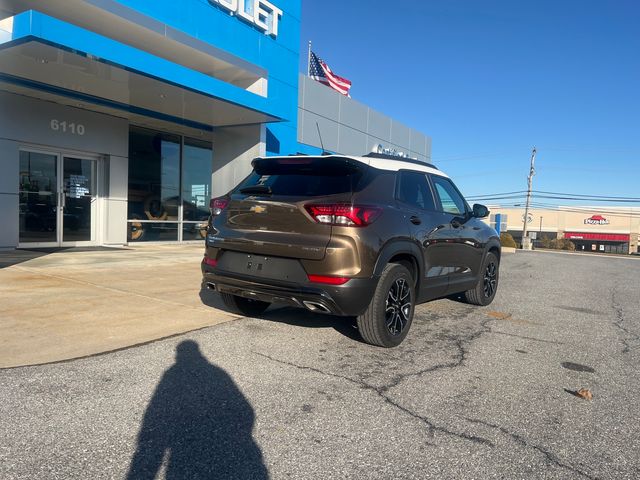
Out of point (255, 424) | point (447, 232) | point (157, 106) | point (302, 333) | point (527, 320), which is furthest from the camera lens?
point (157, 106)

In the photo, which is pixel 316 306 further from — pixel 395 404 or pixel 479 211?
pixel 479 211

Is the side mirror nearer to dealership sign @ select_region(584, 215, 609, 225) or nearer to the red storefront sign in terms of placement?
the red storefront sign

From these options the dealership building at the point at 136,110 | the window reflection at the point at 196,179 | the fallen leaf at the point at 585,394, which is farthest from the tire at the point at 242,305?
the window reflection at the point at 196,179

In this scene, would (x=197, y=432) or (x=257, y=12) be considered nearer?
(x=197, y=432)

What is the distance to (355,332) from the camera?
5.09 metres

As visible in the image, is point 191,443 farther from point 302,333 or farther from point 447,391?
point 302,333

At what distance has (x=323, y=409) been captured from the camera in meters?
3.16

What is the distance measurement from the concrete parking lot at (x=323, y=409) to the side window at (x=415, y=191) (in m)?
1.45

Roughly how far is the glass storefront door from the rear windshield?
344 inches

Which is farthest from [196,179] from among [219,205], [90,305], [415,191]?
[415,191]

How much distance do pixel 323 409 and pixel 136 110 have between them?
11080 mm

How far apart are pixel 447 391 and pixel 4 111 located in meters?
11.1

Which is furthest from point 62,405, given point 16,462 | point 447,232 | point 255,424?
point 447,232

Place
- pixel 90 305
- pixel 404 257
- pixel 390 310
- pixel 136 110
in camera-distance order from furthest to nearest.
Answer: pixel 136 110, pixel 90 305, pixel 404 257, pixel 390 310
